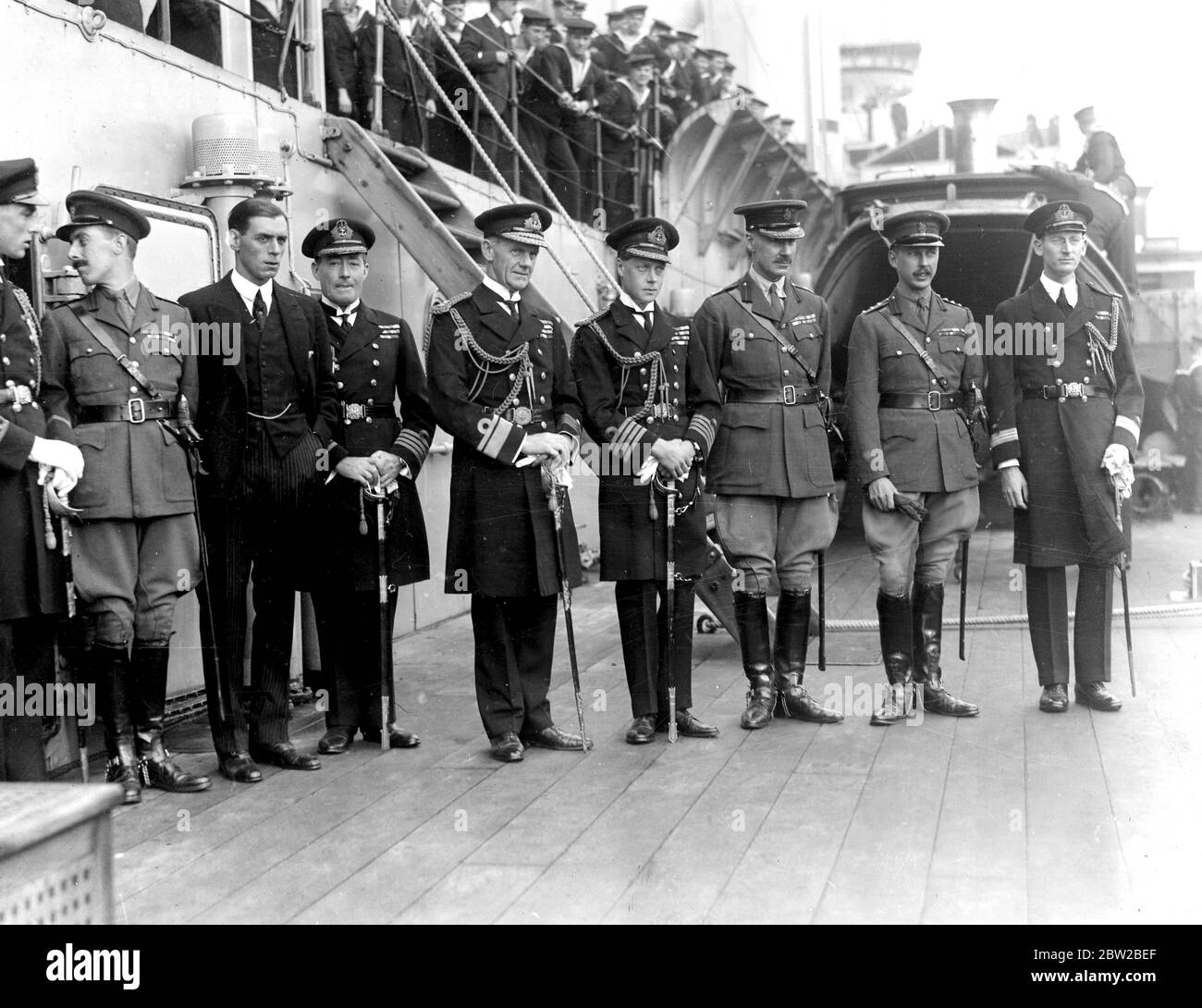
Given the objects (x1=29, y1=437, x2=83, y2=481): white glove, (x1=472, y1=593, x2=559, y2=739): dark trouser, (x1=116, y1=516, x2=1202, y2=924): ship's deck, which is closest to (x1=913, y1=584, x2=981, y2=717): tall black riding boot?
(x1=116, y1=516, x2=1202, y2=924): ship's deck

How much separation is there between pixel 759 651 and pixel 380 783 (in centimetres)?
152

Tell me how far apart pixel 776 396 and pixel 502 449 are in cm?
107

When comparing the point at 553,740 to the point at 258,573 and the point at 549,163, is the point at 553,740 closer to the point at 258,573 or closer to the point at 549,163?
the point at 258,573

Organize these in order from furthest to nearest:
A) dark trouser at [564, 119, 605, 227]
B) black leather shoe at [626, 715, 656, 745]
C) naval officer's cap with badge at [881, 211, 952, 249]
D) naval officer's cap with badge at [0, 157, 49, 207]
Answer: dark trouser at [564, 119, 605, 227] < naval officer's cap with badge at [881, 211, 952, 249] < black leather shoe at [626, 715, 656, 745] < naval officer's cap with badge at [0, 157, 49, 207]

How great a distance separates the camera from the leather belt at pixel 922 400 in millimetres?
5301

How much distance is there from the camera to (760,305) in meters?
5.21

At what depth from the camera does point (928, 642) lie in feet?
17.7

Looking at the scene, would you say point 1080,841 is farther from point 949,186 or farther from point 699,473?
point 949,186

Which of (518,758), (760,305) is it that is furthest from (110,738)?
(760,305)

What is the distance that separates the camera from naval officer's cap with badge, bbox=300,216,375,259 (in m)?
5.04

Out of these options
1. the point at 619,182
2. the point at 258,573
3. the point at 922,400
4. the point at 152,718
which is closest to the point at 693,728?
the point at 922,400

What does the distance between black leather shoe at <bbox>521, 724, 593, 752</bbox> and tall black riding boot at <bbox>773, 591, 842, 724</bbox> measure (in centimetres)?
81

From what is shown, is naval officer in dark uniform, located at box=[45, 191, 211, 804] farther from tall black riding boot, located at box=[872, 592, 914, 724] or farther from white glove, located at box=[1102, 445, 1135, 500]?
white glove, located at box=[1102, 445, 1135, 500]

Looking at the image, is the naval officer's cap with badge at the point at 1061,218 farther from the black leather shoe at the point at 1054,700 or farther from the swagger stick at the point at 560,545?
the swagger stick at the point at 560,545
